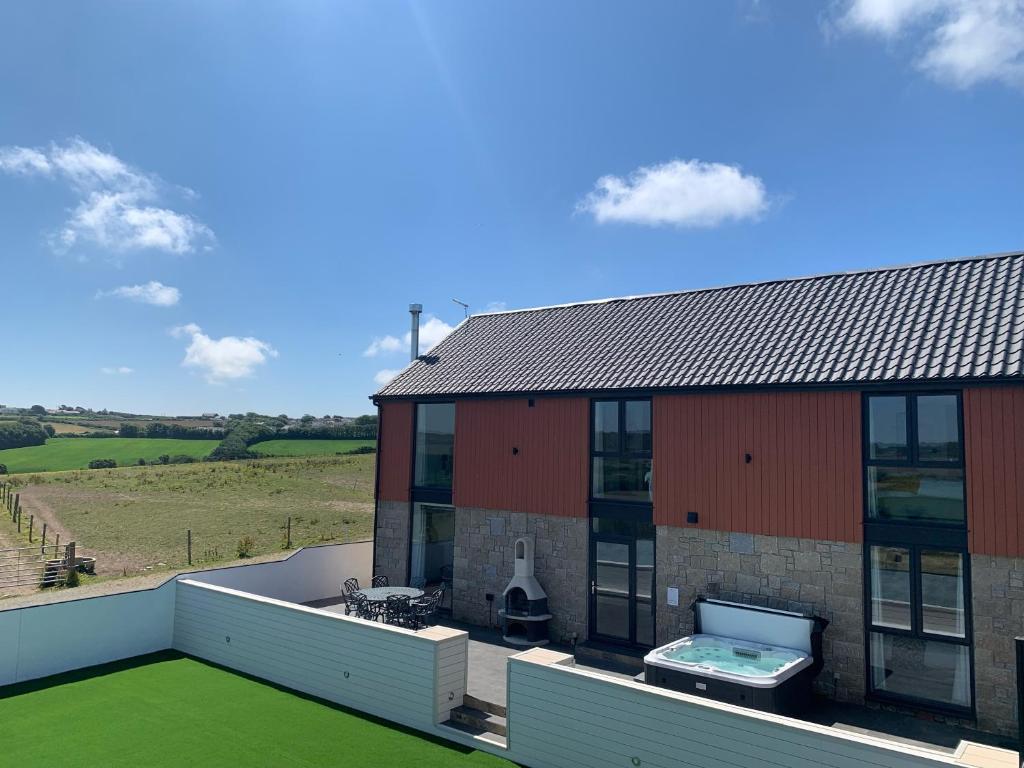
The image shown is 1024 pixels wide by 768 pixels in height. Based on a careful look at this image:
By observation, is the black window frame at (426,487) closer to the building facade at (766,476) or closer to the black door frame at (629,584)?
the building facade at (766,476)

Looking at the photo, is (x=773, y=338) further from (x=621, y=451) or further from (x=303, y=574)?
(x=303, y=574)

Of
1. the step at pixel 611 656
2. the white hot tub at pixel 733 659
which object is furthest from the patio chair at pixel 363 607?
the white hot tub at pixel 733 659

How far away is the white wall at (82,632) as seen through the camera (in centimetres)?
906

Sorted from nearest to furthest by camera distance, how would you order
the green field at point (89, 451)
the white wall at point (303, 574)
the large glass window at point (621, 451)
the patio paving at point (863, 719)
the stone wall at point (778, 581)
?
the patio paving at point (863, 719)
the stone wall at point (778, 581)
the large glass window at point (621, 451)
the white wall at point (303, 574)
the green field at point (89, 451)

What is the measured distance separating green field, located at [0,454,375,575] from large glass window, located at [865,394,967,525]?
49.1ft

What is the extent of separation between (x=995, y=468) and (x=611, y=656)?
237 inches

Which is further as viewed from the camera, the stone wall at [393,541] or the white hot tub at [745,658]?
the stone wall at [393,541]

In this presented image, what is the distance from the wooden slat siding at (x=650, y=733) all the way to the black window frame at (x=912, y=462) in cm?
356

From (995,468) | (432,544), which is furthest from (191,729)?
(995,468)

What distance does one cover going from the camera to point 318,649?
28.1 feet

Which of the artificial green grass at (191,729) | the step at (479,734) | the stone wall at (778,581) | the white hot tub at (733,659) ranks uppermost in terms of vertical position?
the stone wall at (778,581)

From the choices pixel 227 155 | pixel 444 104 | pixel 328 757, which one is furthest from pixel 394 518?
pixel 227 155

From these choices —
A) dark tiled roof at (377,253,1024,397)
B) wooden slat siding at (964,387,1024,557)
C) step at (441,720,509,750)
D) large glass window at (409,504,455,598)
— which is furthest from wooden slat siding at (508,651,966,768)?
large glass window at (409,504,455,598)

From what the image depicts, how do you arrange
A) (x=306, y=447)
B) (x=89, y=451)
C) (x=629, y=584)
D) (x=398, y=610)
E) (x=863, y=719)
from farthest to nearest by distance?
(x=89, y=451)
(x=306, y=447)
(x=398, y=610)
(x=629, y=584)
(x=863, y=719)
